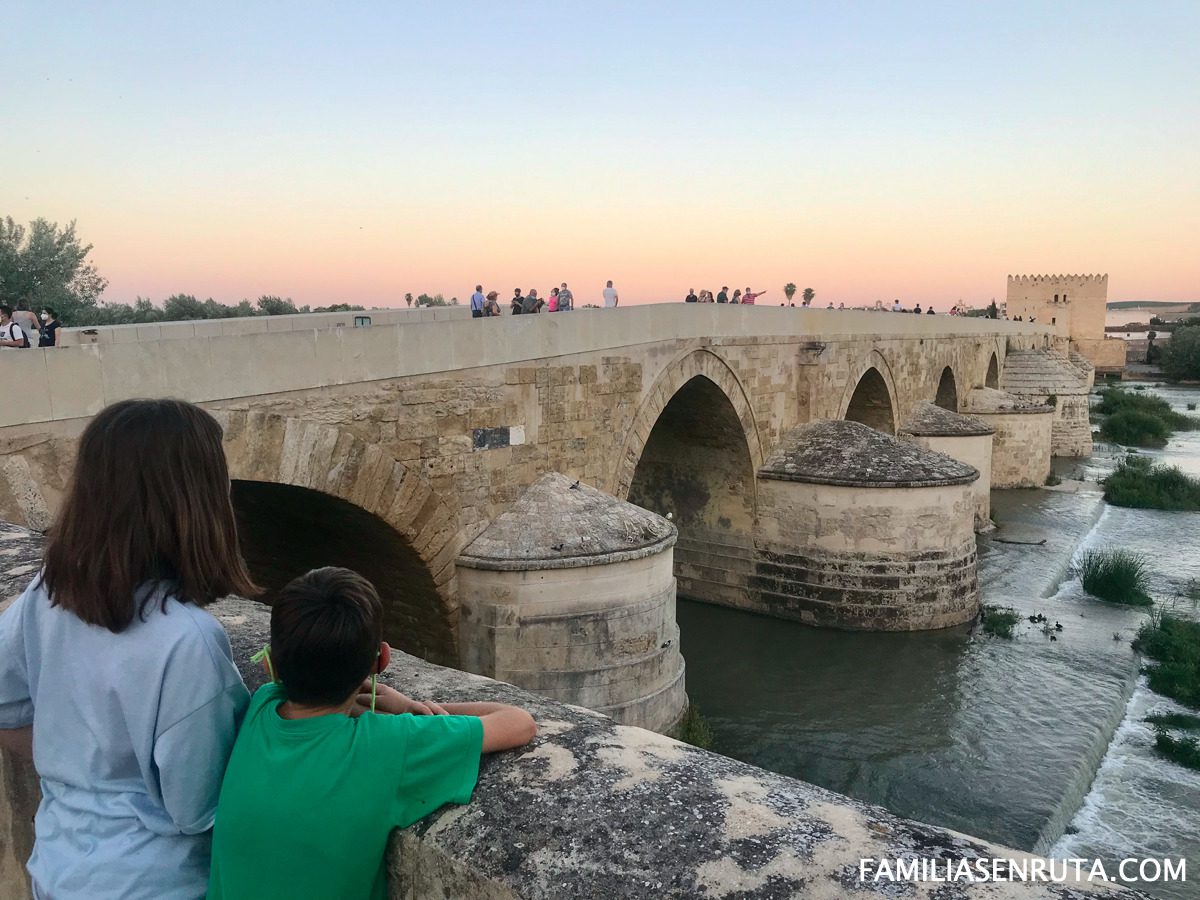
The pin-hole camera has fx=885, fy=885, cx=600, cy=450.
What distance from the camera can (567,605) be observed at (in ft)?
19.7

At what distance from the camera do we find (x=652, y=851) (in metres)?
1.18

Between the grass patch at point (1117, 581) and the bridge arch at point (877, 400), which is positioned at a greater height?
the bridge arch at point (877, 400)

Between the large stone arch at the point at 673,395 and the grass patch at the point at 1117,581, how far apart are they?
471 cm

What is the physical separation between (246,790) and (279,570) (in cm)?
603

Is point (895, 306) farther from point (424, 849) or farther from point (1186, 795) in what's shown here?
point (424, 849)

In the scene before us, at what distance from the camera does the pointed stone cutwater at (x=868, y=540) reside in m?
10.2

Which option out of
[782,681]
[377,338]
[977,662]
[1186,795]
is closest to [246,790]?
[377,338]

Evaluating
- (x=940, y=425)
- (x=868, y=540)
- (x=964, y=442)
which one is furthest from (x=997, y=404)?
(x=868, y=540)

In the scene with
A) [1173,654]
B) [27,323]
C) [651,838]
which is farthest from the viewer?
[1173,654]

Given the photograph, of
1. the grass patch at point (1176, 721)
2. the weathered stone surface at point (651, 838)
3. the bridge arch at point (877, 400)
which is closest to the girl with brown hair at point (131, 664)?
the weathered stone surface at point (651, 838)

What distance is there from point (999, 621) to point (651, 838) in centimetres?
1022

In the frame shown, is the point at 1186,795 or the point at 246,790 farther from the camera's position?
the point at 1186,795

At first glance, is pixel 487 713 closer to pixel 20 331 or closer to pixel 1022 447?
pixel 20 331

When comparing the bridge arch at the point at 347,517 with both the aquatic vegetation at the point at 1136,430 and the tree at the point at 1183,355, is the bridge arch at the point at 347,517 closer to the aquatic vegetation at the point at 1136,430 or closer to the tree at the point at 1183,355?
the aquatic vegetation at the point at 1136,430
